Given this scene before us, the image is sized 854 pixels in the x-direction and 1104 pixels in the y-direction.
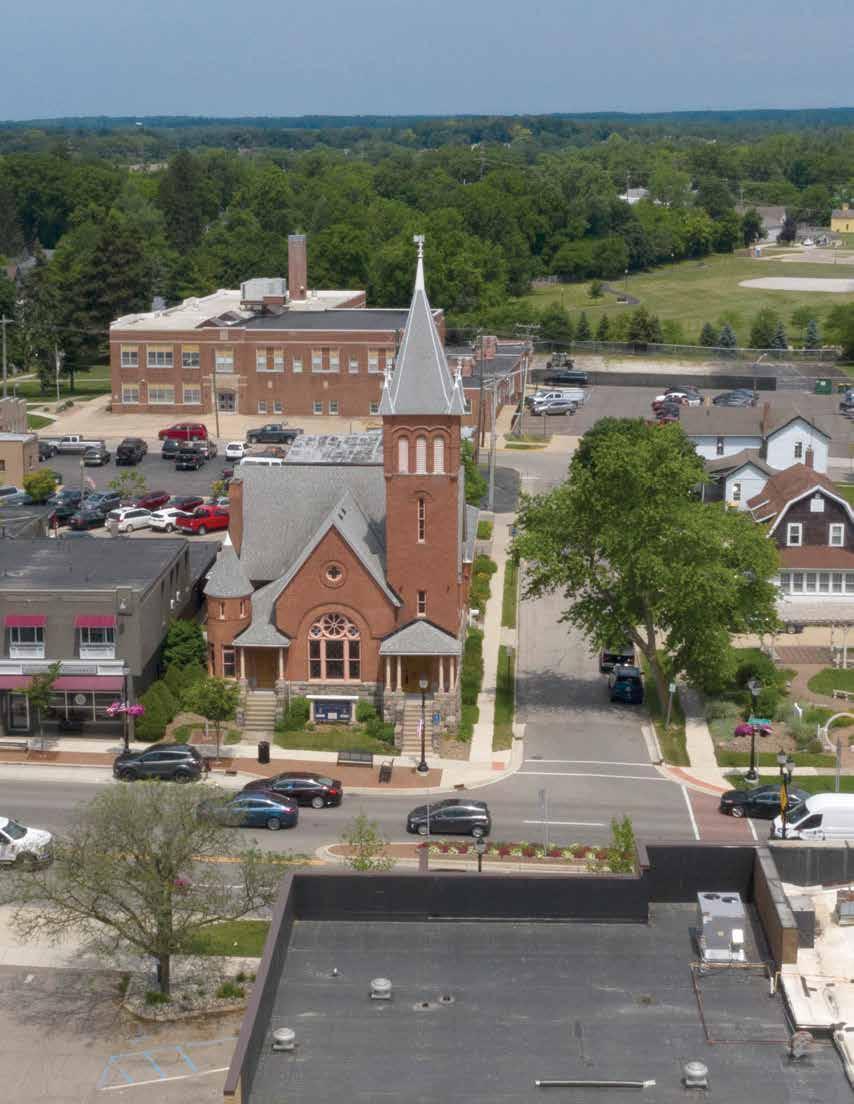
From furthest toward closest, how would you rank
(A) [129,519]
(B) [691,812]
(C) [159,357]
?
(C) [159,357]
(A) [129,519]
(B) [691,812]

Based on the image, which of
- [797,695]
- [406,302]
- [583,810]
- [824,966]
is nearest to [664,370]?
[406,302]

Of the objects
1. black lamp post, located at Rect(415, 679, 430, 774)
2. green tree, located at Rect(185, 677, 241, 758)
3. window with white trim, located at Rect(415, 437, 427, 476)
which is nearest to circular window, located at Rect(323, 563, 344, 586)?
window with white trim, located at Rect(415, 437, 427, 476)

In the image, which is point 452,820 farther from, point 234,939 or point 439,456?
point 439,456

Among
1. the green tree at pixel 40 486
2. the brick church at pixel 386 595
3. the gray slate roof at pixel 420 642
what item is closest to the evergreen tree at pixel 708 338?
the green tree at pixel 40 486

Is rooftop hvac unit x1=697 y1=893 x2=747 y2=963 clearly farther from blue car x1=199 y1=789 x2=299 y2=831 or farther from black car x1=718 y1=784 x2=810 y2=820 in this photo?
blue car x1=199 y1=789 x2=299 y2=831

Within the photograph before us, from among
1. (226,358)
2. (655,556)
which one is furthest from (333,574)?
(226,358)

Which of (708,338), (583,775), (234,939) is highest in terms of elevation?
(708,338)
